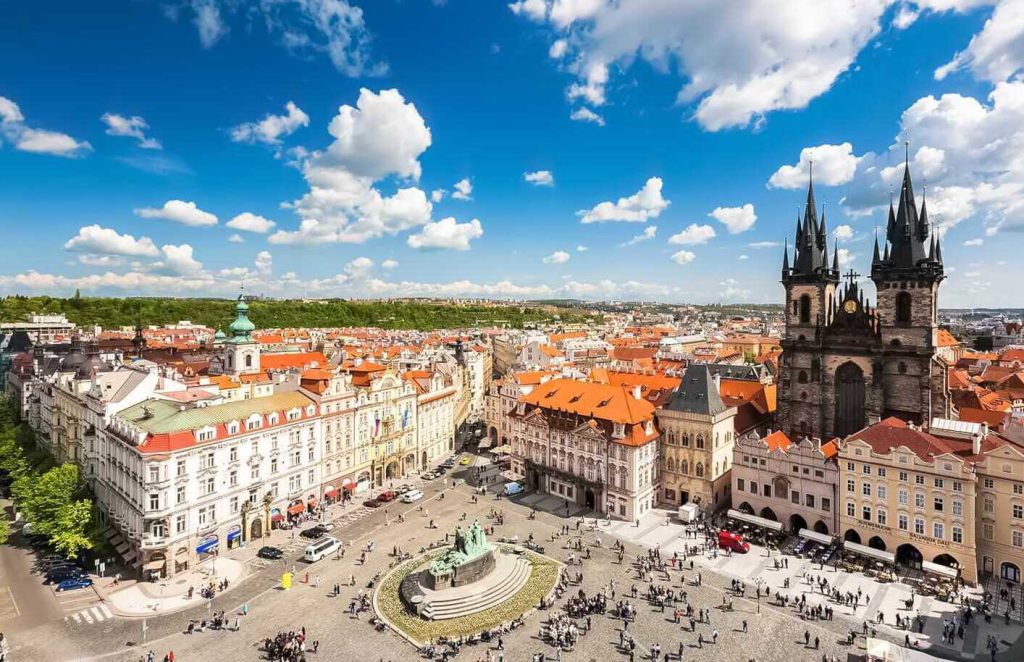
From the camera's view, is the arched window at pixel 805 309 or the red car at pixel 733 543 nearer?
the red car at pixel 733 543

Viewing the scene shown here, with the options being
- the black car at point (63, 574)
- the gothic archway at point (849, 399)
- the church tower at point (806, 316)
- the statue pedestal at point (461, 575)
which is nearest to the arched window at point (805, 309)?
the church tower at point (806, 316)

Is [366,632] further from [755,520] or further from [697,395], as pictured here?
[697,395]

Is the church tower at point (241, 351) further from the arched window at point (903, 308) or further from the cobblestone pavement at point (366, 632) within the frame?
the arched window at point (903, 308)

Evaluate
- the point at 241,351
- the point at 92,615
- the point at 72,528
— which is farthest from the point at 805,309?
the point at 72,528

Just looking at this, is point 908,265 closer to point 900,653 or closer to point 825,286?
point 825,286

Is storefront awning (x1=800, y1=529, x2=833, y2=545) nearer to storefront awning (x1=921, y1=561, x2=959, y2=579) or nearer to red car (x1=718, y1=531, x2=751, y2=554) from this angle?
red car (x1=718, y1=531, x2=751, y2=554)

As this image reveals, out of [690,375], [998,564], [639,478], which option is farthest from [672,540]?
[998,564]
